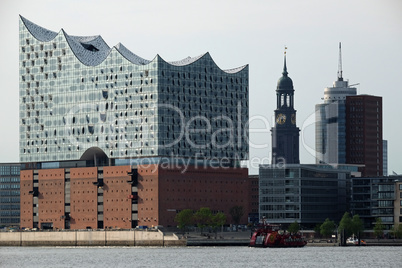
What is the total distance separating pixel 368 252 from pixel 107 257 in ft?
146

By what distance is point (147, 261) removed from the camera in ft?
557

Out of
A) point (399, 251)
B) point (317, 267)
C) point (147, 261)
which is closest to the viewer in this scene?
point (317, 267)

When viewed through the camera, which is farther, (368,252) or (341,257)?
(368,252)

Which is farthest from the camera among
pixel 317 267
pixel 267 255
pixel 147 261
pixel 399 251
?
pixel 399 251

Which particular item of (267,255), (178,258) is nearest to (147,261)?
(178,258)

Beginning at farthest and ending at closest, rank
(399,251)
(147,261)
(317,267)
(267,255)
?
(399,251) < (267,255) < (147,261) < (317,267)

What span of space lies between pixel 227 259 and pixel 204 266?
16045 mm

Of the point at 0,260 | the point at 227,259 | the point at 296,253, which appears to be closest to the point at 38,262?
the point at 0,260

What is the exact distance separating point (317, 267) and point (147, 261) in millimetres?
30596

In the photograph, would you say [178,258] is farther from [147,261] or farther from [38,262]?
[38,262]

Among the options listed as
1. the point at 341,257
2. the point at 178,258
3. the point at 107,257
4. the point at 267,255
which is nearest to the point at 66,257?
the point at 107,257

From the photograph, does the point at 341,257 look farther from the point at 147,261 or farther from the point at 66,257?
the point at 66,257

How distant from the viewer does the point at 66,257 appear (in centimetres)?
18725

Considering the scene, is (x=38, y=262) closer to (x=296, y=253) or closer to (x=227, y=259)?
(x=227, y=259)
